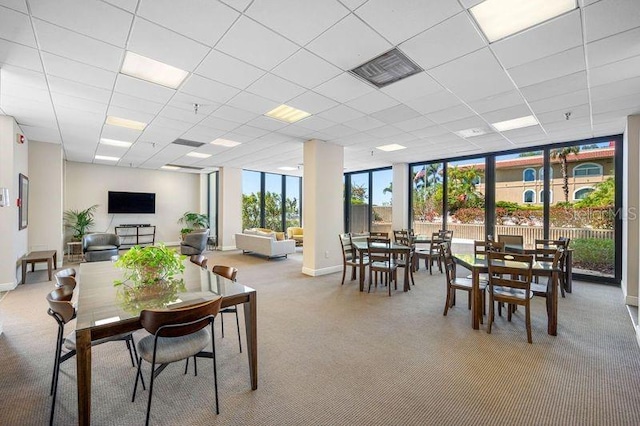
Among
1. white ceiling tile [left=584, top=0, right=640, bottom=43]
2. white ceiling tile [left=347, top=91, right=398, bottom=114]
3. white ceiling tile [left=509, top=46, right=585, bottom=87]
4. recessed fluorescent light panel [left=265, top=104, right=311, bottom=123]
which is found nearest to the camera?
white ceiling tile [left=584, top=0, right=640, bottom=43]

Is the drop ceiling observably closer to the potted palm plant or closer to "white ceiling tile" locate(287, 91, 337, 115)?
"white ceiling tile" locate(287, 91, 337, 115)

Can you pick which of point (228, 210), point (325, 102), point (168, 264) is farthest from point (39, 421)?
point (228, 210)

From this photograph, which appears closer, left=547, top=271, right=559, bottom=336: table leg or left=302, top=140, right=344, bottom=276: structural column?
left=547, top=271, right=559, bottom=336: table leg

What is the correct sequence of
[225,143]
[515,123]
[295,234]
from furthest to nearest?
[295,234] < [225,143] < [515,123]

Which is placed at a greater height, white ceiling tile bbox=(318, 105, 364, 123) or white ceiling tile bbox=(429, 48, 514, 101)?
white ceiling tile bbox=(318, 105, 364, 123)

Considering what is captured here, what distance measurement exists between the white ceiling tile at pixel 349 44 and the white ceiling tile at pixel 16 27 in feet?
7.48

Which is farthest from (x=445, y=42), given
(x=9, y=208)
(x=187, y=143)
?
(x=9, y=208)

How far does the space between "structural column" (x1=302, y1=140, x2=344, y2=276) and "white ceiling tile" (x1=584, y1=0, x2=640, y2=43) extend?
169 inches

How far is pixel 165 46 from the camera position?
2648 millimetres

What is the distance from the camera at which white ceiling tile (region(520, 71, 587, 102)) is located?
10.5ft

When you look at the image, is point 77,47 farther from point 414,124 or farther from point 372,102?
point 414,124

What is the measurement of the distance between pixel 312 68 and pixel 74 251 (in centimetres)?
929

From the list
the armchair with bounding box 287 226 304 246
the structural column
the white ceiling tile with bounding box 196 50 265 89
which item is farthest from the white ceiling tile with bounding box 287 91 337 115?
the armchair with bounding box 287 226 304 246

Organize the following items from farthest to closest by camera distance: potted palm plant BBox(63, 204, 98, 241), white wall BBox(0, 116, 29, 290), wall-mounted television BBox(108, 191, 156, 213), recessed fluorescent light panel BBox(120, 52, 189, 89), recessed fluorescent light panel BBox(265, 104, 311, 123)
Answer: wall-mounted television BBox(108, 191, 156, 213)
potted palm plant BBox(63, 204, 98, 241)
white wall BBox(0, 116, 29, 290)
recessed fluorescent light panel BBox(265, 104, 311, 123)
recessed fluorescent light panel BBox(120, 52, 189, 89)
